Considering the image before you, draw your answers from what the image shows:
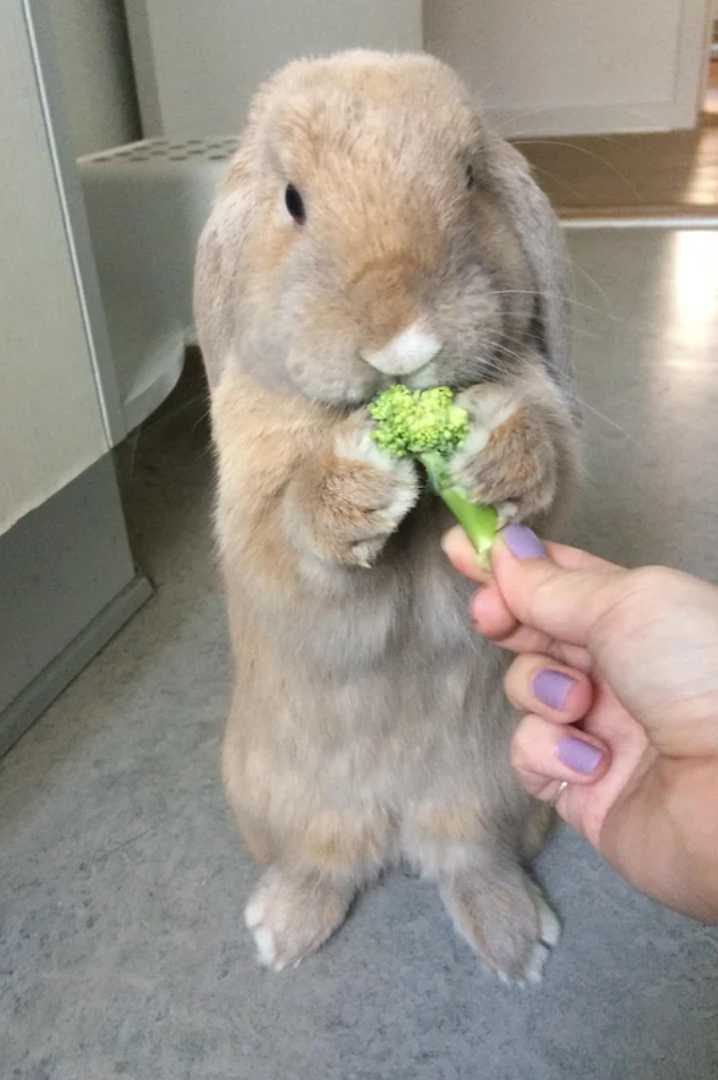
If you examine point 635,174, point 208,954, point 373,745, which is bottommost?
point 208,954

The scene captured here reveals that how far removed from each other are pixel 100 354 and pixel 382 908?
1146 millimetres

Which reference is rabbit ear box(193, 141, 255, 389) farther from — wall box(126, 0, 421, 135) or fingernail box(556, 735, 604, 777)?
wall box(126, 0, 421, 135)

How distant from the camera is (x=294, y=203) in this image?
1210 mm

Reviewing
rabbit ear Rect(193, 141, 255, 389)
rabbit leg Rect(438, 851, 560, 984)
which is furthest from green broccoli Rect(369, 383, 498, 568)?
rabbit leg Rect(438, 851, 560, 984)

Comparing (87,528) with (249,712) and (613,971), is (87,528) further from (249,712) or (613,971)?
(613,971)

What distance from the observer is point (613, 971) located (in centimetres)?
150

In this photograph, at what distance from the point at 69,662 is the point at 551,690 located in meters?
1.29

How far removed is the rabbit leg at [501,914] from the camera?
58.7 inches

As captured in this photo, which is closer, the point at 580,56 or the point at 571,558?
the point at 571,558

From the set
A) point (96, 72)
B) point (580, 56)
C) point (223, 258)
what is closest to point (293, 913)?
point (223, 258)

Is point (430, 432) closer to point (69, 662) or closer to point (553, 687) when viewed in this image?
point (553, 687)

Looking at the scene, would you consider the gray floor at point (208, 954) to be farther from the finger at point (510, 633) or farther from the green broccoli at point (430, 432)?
the green broccoli at point (430, 432)

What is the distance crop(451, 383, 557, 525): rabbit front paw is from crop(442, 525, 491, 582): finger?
5cm

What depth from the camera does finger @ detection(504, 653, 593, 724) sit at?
1091mm
